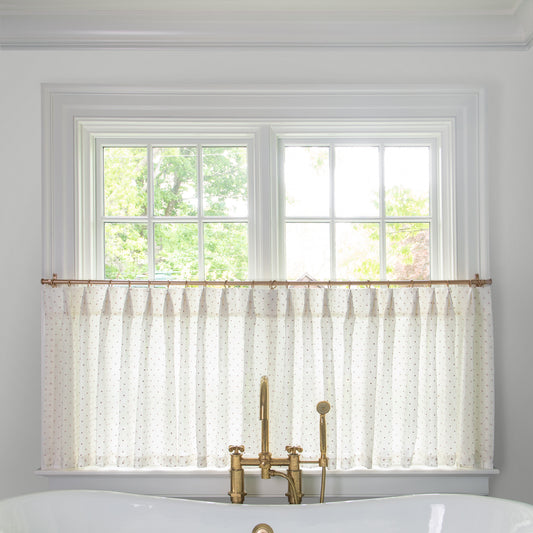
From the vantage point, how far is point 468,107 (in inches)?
81.4

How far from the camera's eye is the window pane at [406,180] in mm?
2197

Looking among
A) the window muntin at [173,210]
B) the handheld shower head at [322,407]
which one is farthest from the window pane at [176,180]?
the handheld shower head at [322,407]

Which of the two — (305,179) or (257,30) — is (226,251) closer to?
(305,179)

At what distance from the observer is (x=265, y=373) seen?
2.00 metres

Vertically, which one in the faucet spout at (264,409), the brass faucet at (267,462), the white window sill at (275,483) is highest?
the faucet spout at (264,409)

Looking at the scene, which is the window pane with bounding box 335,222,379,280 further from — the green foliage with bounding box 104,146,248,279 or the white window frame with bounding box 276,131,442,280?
the green foliage with bounding box 104,146,248,279

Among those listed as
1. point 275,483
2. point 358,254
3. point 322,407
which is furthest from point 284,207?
point 275,483

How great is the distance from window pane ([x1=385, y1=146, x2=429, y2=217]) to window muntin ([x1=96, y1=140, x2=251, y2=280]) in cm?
64

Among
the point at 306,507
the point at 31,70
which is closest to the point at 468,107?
the point at 306,507

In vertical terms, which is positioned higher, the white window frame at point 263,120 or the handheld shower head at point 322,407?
the white window frame at point 263,120

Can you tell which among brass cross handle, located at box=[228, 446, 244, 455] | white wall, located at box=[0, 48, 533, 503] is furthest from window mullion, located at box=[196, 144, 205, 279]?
brass cross handle, located at box=[228, 446, 244, 455]

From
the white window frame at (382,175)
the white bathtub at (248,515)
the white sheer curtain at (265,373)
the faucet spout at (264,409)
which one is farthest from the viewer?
the white window frame at (382,175)

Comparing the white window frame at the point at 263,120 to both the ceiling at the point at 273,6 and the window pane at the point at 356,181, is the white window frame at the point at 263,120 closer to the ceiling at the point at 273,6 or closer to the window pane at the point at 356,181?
the window pane at the point at 356,181

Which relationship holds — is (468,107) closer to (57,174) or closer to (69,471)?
(57,174)
